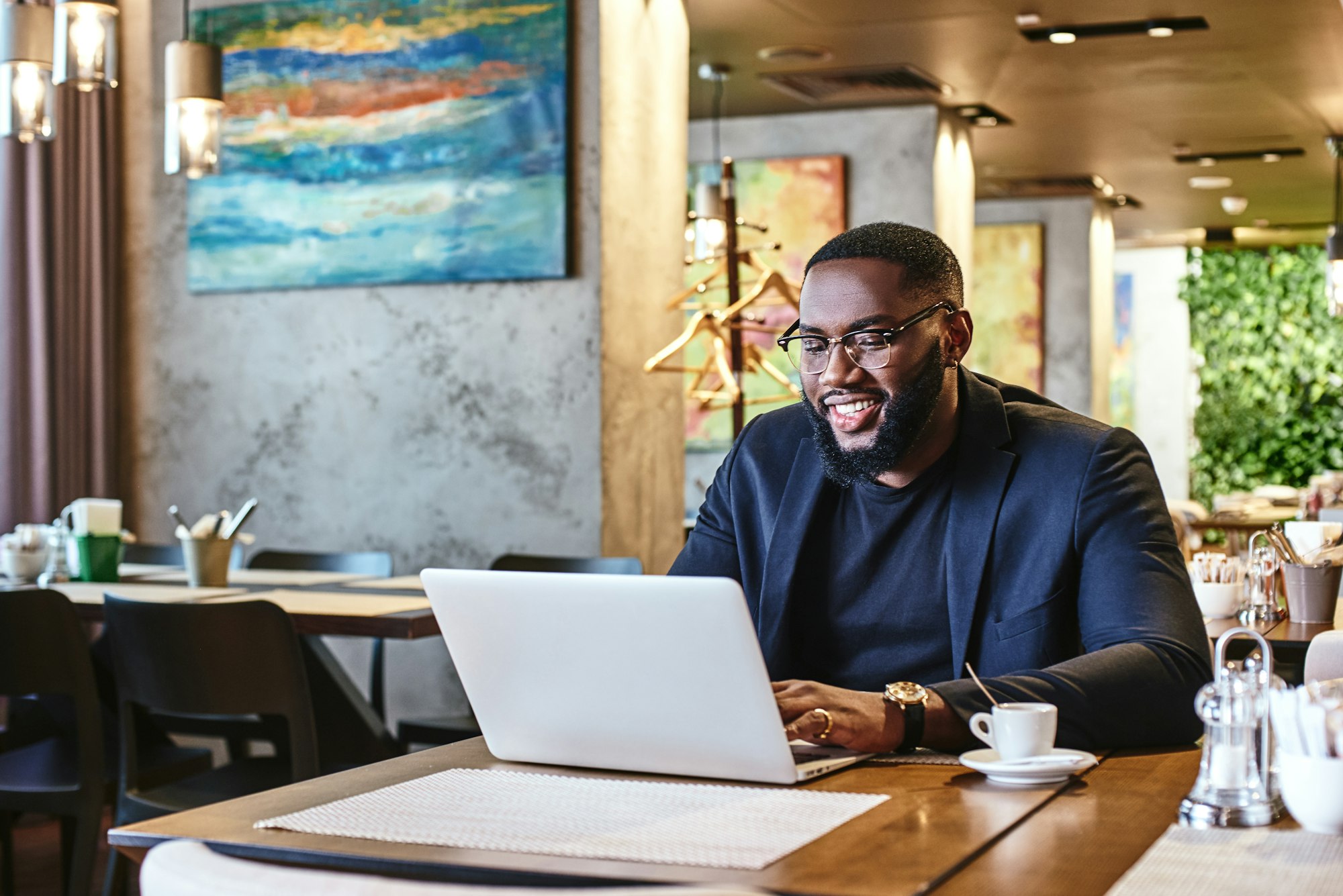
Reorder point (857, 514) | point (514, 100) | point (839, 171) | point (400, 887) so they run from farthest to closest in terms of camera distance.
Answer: point (839, 171)
point (514, 100)
point (857, 514)
point (400, 887)

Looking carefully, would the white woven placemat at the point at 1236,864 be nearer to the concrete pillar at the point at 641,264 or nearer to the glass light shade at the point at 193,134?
the glass light shade at the point at 193,134

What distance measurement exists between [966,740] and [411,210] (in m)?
3.71

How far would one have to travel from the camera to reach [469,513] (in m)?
4.98

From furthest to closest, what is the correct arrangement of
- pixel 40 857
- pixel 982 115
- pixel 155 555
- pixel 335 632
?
1. pixel 982 115
2. pixel 155 555
3. pixel 40 857
4. pixel 335 632

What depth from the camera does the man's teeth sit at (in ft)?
6.45

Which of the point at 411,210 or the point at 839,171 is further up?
the point at 839,171

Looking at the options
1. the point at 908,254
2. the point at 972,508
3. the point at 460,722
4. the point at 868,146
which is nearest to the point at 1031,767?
the point at 972,508

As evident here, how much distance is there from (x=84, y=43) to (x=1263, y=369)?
1343 centimetres

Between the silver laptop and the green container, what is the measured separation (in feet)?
A: 9.12

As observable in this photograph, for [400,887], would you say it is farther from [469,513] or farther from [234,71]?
[234,71]

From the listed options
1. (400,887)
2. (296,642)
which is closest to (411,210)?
(296,642)

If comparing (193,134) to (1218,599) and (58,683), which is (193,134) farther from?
(1218,599)

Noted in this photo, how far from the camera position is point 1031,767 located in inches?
57.2

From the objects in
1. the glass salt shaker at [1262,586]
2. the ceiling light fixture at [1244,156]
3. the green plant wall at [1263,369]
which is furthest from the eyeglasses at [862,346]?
the green plant wall at [1263,369]
